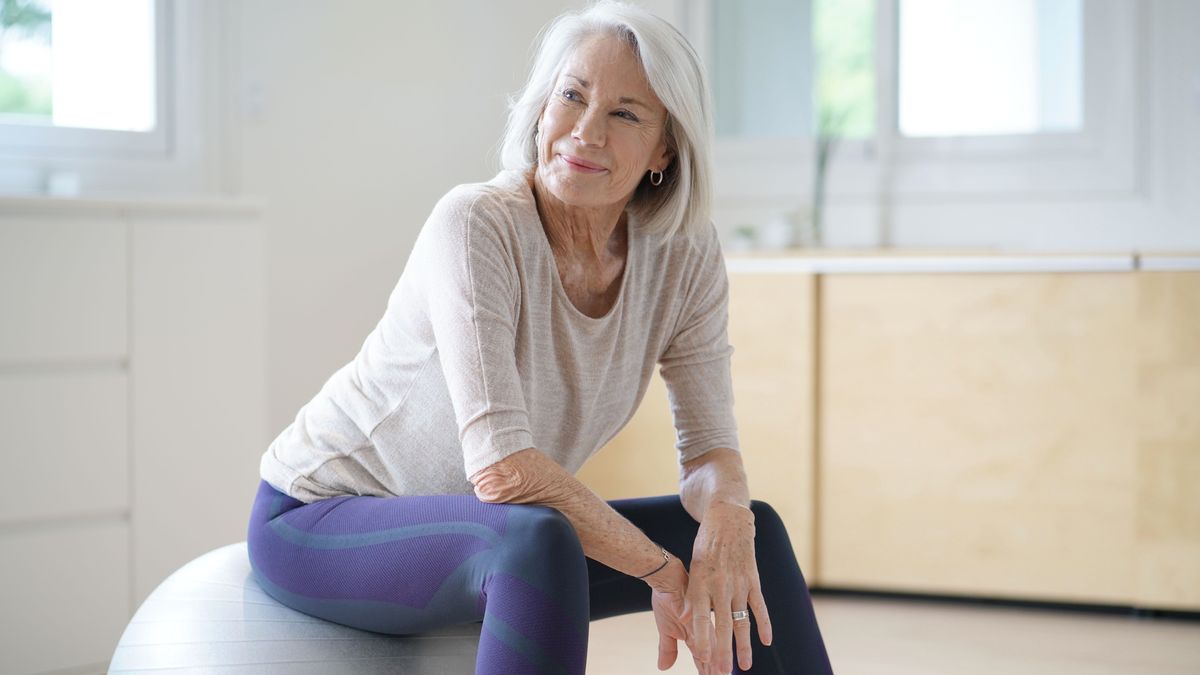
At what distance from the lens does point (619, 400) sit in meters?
1.67

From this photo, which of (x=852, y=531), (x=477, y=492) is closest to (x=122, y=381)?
(x=477, y=492)

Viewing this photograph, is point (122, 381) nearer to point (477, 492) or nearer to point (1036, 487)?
point (477, 492)

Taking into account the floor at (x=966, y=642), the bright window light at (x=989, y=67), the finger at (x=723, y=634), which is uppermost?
the bright window light at (x=989, y=67)

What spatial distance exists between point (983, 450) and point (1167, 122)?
43.4 inches

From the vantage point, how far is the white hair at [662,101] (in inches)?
61.3

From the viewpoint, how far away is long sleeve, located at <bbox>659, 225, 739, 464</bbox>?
68.2 inches

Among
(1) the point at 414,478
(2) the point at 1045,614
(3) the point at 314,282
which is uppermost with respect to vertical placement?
(3) the point at 314,282

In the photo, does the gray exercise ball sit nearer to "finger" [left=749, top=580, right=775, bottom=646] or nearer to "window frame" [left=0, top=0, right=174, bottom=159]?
"finger" [left=749, top=580, right=775, bottom=646]

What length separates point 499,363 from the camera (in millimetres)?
1418

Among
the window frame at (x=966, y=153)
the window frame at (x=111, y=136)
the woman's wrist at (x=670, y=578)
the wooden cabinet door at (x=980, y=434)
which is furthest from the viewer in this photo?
the window frame at (x=966, y=153)

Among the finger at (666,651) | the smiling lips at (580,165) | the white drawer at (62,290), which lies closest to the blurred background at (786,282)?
the white drawer at (62,290)

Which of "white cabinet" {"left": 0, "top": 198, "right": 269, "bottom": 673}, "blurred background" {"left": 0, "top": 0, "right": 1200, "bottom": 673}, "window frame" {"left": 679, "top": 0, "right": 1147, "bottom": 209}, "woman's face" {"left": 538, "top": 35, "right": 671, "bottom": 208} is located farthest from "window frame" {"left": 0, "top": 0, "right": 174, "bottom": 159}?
"woman's face" {"left": 538, "top": 35, "right": 671, "bottom": 208}

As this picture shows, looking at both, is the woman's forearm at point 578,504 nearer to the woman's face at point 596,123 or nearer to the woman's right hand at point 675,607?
the woman's right hand at point 675,607

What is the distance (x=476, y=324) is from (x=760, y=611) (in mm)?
487
